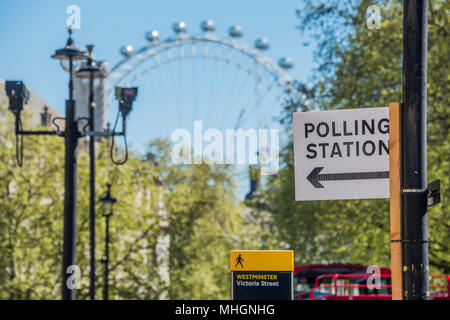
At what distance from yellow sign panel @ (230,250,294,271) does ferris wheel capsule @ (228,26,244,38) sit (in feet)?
257

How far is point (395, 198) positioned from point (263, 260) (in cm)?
273

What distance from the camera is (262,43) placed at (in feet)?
297

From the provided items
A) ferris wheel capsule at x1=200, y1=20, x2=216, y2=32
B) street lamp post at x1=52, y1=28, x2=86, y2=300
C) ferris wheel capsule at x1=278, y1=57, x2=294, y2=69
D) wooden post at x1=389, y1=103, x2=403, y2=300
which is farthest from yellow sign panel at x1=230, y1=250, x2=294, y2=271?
ferris wheel capsule at x1=278, y1=57, x2=294, y2=69

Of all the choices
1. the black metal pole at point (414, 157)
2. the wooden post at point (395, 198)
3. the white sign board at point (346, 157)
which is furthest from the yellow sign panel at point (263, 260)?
the black metal pole at point (414, 157)

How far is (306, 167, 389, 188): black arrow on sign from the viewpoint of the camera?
6.41 metres

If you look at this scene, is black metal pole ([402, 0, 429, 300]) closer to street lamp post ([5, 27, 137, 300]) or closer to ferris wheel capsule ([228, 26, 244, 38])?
street lamp post ([5, 27, 137, 300])

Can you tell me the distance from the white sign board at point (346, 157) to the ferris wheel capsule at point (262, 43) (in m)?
84.5

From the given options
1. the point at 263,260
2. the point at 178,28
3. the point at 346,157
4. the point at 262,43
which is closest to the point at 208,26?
the point at 178,28

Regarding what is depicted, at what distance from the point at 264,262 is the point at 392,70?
20.3 m

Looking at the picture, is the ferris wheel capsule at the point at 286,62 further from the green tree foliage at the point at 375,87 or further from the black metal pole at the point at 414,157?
the black metal pole at the point at 414,157

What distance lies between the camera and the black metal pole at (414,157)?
6.13 metres

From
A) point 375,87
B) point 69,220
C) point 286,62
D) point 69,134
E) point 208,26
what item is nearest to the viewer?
point 69,220

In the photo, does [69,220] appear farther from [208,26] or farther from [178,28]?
[208,26]
